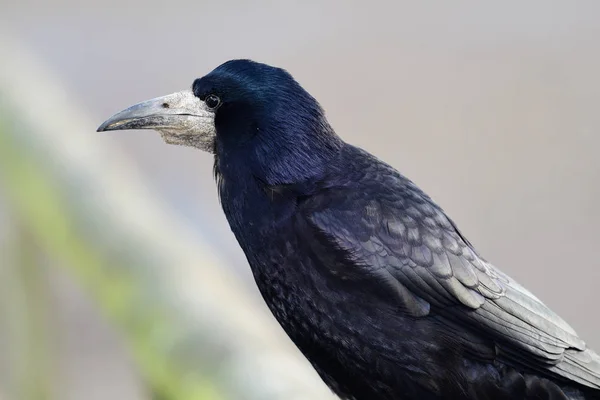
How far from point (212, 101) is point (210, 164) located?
397cm

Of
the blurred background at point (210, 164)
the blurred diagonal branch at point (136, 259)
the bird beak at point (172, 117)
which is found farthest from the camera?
the bird beak at point (172, 117)

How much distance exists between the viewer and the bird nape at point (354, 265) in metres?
2.83

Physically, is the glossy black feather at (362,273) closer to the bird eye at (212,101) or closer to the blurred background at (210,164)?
the bird eye at (212,101)

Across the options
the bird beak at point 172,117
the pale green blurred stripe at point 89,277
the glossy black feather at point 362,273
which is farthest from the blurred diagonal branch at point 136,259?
the bird beak at point 172,117

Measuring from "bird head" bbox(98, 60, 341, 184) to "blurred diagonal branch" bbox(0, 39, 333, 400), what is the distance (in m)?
0.32

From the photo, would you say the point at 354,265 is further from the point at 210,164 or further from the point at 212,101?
the point at 210,164

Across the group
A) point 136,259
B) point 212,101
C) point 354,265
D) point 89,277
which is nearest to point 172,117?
point 212,101

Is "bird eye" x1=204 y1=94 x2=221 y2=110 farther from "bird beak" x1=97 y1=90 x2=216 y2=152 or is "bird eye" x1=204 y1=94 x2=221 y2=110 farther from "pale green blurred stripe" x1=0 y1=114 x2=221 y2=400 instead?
"pale green blurred stripe" x1=0 y1=114 x2=221 y2=400

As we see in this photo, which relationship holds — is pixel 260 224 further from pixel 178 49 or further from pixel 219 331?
pixel 178 49

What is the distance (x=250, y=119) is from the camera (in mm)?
2936

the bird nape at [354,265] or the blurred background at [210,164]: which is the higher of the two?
the blurred background at [210,164]

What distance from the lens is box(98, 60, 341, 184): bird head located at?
2908 millimetres

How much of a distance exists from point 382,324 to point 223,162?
594 mm

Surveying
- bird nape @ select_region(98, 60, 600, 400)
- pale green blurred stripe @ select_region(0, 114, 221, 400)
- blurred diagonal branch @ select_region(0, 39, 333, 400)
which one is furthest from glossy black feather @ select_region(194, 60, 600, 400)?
pale green blurred stripe @ select_region(0, 114, 221, 400)
